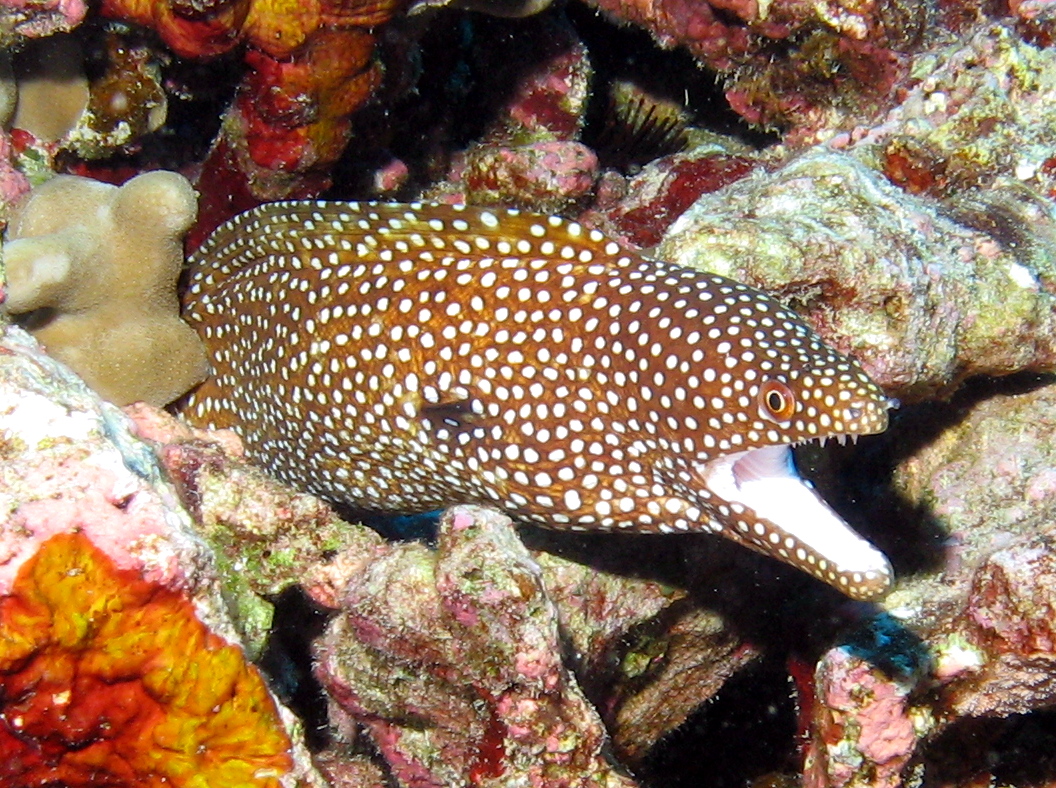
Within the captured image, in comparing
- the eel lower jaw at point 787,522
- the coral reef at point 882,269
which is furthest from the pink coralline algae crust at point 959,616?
the eel lower jaw at point 787,522

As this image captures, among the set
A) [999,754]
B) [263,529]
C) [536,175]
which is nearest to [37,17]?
[263,529]

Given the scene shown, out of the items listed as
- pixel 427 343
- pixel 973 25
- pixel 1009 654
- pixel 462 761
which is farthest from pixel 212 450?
pixel 973 25

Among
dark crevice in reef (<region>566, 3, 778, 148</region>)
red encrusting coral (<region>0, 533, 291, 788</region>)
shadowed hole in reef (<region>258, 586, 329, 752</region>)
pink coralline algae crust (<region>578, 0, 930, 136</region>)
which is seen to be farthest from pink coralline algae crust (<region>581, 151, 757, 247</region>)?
red encrusting coral (<region>0, 533, 291, 788</region>)

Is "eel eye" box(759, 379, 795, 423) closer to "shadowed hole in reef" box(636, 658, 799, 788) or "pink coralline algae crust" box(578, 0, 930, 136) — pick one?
"shadowed hole in reef" box(636, 658, 799, 788)

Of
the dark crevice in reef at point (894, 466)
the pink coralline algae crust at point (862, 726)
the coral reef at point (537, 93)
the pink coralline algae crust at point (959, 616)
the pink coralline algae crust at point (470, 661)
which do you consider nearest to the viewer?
the pink coralline algae crust at point (470, 661)

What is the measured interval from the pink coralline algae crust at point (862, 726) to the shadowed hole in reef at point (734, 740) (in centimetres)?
177

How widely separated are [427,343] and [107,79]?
247 cm

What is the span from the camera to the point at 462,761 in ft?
Answer: 11.7

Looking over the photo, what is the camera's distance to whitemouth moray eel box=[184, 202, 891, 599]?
11.6 ft

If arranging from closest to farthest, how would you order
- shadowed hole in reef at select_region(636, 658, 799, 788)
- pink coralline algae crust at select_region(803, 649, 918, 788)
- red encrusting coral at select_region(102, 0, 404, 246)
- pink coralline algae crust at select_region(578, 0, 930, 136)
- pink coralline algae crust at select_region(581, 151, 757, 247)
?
1. pink coralline algae crust at select_region(803, 649, 918, 788)
2. red encrusting coral at select_region(102, 0, 404, 246)
3. pink coralline algae crust at select_region(581, 151, 757, 247)
4. pink coralline algae crust at select_region(578, 0, 930, 136)
5. shadowed hole in reef at select_region(636, 658, 799, 788)

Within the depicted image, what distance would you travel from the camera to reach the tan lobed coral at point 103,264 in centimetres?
436

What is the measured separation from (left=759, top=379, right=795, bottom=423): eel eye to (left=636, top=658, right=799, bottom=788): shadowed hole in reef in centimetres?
292

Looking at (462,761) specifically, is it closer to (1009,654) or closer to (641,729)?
(641,729)

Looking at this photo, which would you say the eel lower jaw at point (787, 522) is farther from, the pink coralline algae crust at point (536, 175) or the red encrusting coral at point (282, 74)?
the red encrusting coral at point (282, 74)
